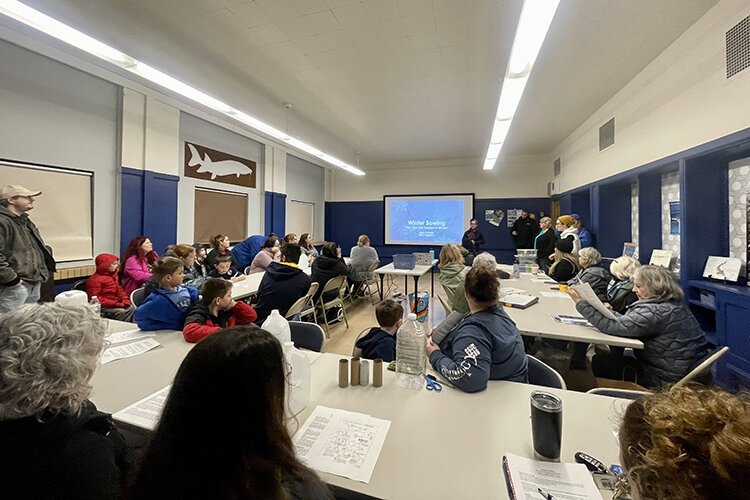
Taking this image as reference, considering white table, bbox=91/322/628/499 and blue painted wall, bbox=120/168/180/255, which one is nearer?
white table, bbox=91/322/628/499

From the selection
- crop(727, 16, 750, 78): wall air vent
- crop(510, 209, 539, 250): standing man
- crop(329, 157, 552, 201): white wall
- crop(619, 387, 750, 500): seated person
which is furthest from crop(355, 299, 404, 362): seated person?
crop(329, 157, 552, 201): white wall

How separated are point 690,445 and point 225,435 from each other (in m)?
0.77

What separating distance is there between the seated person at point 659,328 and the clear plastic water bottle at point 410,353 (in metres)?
1.49

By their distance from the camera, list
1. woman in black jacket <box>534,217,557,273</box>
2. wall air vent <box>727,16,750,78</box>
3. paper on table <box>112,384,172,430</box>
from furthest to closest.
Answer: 1. woman in black jacket <box>534,217,557,273</box>
2. wall air vent <box>727,16,750,78</box>
3. paper on table <box>112,384,172,430</box>

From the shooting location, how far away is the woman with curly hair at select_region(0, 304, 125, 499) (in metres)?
0.72

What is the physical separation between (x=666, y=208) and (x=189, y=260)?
Result: 5.92 meters

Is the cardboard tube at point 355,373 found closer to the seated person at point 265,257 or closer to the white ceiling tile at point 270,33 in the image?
the white ceiling tile at point 270,33

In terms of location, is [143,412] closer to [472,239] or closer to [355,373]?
[355,373]

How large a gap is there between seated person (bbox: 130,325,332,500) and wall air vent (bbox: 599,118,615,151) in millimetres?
5604

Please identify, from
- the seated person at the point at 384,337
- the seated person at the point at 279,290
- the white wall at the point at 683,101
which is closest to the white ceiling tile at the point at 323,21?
the seated person at the point at 279,290

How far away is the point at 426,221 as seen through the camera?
9.20 m

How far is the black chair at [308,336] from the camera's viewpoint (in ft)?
6.37

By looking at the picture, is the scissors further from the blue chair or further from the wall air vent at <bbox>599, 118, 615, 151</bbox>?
the wall air vent at <bbox>599, 118, 615, 151</bbox>

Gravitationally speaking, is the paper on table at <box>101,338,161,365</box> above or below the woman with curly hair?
below
